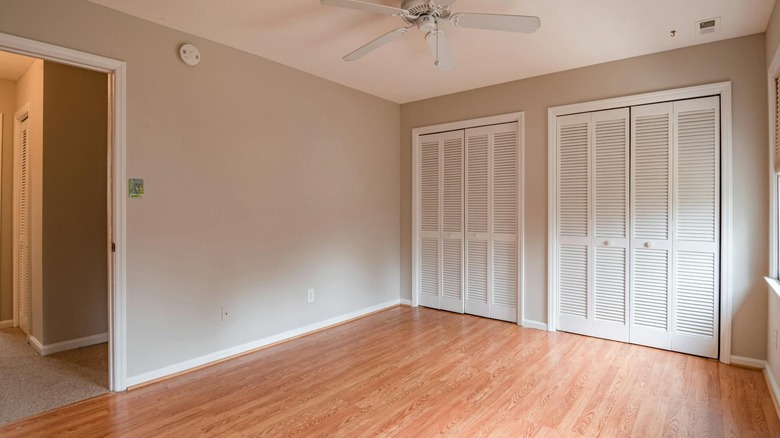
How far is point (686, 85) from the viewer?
3.24 meters

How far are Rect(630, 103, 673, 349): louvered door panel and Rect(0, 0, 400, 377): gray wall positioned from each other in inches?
104

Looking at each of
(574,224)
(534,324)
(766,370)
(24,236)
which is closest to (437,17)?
(574,224)

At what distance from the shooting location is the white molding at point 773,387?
2.41 metres

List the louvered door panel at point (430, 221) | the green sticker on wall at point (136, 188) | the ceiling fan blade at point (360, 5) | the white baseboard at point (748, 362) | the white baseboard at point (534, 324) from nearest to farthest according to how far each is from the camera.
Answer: the ceiling fan blade at point (360, 5), the green sticker on wall at point (136, 188), the white baseboard at point (748, 362), the white baseboard at point (534, 324), the louvered door panel at point (430, 221)

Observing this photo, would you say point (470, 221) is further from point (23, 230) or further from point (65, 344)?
point (23, 230)

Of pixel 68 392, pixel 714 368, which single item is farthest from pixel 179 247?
pixel 714 368

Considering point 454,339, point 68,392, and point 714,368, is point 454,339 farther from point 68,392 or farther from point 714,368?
point 68,392

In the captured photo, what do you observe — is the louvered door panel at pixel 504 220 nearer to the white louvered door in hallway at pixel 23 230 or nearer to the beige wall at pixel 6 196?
the white louvered door in hallway at pixel 23 230

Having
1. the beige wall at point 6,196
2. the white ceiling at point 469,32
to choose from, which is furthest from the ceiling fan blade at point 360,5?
the beige wall at point 6,196

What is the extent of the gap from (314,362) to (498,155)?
274 centimetres

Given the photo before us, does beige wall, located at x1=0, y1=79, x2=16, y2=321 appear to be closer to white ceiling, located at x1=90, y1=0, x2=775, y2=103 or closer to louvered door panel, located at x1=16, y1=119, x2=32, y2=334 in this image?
louvered door panel, located at x1=16, y1=119, x2=32, y2=334

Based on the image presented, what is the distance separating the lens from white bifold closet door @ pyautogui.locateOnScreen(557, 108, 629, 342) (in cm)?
356

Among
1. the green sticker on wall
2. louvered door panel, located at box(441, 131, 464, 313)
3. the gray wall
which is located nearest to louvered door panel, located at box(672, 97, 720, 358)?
louvered door panel, located at box(441, 131, 464, 313)

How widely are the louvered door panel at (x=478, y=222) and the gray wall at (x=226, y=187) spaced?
114 centimetres
